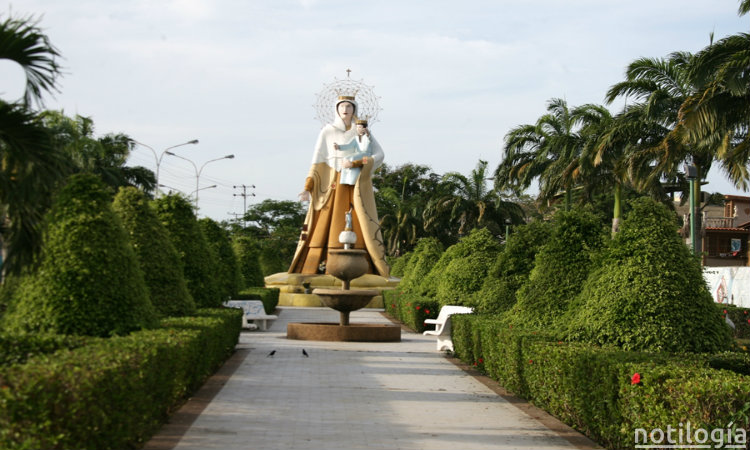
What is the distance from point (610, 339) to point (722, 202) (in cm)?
5146

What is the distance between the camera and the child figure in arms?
3522 cm

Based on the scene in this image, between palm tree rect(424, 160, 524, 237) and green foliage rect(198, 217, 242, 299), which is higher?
palm tree rect(424, 160, 524, 237)

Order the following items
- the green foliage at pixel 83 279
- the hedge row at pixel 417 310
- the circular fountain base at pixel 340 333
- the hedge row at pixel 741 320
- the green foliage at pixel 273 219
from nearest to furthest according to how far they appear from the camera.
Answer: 1. the green foliage at pixel 83 279
2. the circular fountain base at pixel 340 333
3. the hedge row at pixel 741 320
4. the hedge row at pixel 417 310
5. the green foliage at pixel 273 219

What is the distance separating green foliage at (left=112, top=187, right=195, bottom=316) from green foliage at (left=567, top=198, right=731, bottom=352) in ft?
18.1

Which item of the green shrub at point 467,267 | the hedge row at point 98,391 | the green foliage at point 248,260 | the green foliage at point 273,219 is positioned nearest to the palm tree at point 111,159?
the green foliage at point 248,260

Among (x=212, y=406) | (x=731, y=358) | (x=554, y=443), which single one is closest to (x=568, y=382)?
(x=554, y=443)

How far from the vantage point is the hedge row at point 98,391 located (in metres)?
4.70

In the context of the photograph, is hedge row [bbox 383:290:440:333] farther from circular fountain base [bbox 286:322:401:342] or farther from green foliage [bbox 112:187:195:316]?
green foliage [bbox 112:187:195:316]

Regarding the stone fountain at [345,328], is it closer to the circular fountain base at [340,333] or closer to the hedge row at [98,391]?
the circular fountain base at [340,333]

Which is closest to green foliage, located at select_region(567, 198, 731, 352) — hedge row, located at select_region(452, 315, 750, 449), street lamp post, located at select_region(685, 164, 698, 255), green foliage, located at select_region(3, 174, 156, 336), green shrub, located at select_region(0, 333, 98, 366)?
hedge row, located at select_region(452, 315, 750, 449)

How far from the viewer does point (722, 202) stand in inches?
2197

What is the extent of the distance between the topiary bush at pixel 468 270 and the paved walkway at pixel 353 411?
439 centimetres

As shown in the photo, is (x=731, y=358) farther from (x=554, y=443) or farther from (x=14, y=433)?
(x=14, y=433)

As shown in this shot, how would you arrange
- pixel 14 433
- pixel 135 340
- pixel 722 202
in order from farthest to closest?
pixel 722 202 → pixel 135 340 → pixel 14 433
